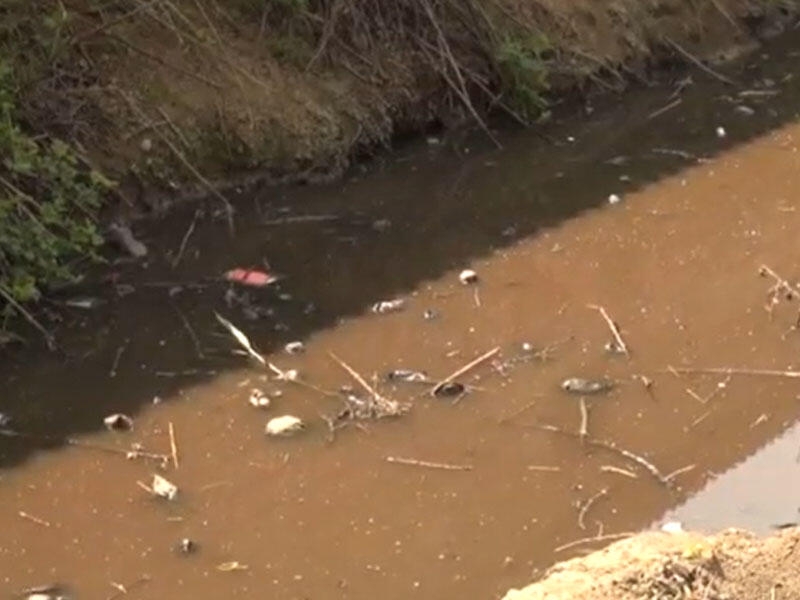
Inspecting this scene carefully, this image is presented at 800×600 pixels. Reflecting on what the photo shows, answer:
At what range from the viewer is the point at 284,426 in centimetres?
547

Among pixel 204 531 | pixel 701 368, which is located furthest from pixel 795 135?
pixel 204 531

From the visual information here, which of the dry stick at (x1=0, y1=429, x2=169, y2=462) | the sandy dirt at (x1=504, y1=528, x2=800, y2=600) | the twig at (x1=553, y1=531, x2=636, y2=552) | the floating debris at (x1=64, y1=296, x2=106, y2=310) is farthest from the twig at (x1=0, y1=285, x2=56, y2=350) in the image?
the sandy dirt at (x1=504, y1=528, x2=800, y2=600)

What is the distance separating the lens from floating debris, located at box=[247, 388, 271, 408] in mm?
5641

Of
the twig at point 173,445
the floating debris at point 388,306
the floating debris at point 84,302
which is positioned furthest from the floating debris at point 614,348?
the floating debris at point 84,302

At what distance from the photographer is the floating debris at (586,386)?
5773mm

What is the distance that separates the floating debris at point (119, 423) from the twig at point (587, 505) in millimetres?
1709

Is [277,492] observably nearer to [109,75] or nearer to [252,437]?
[252,437]

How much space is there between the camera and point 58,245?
246 inches

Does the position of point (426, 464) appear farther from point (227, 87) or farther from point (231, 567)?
point (227, 87)

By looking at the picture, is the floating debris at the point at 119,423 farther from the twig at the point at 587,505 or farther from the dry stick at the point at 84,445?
the twig at the point at 587,505

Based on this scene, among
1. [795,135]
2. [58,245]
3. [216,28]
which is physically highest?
[216,28]

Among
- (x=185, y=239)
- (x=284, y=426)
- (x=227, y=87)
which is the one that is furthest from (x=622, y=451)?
(x=227, y=87)

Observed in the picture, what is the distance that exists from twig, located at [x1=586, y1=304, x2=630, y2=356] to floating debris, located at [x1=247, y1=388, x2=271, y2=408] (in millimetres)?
1503

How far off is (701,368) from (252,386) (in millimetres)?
1816
